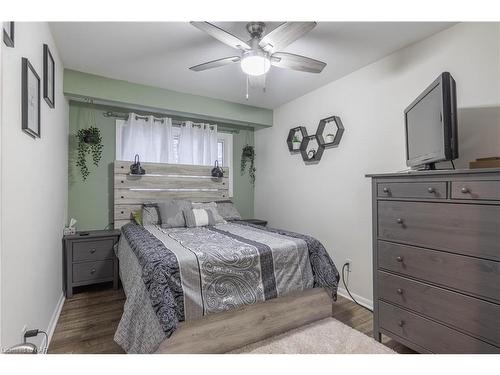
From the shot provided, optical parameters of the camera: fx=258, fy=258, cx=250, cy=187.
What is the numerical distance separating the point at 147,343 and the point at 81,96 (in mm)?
2547

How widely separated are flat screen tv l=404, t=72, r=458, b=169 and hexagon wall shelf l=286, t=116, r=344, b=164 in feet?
3.00

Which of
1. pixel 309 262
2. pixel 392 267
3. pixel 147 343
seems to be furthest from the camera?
pixel 309 262

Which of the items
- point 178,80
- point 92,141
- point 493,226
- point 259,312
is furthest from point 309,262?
point 92,141

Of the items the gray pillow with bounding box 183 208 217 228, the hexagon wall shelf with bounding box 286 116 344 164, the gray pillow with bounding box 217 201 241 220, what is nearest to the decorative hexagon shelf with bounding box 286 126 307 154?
the hexagon wall shelf with bounding box 286 116 344 164

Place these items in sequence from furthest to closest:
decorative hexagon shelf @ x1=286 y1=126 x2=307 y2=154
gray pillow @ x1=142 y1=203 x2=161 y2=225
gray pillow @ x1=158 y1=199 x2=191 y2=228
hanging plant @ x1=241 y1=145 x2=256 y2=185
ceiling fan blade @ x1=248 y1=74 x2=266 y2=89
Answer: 1. hanging plant @ x1=241 y1=145 x2=256 y2=185
2. decorative hexagon shelf @ x1=286 y1=126 x2=307 y2=154
3. gray pillow @ x1=142 y1=203 x2=161 y2=225
4. gray pillow @ x1=158 y1=199 x2=191 y2=228
5. ceiling fan blade @ x1=248 y1=74 x2=266 y2=89

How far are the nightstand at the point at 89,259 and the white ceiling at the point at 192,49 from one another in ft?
5.80

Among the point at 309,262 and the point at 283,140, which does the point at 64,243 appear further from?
the point at 283,140

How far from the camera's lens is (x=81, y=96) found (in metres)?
2.75

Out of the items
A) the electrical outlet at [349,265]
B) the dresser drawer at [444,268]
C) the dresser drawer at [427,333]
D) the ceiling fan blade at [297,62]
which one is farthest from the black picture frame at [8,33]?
the electrical outlet at [349,265]

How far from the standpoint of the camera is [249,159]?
434cm

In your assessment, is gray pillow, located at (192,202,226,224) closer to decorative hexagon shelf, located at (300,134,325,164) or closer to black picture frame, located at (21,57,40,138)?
decorative hexagon shelf, located at (300,134,325,164)

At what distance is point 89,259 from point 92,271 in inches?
5.3

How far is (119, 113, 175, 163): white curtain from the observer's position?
3.35 meters

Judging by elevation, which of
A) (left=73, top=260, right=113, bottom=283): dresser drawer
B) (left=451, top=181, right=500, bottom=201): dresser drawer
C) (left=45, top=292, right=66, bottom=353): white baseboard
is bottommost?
(left=45, top=292, right=66, bottom=353): white baseboard
